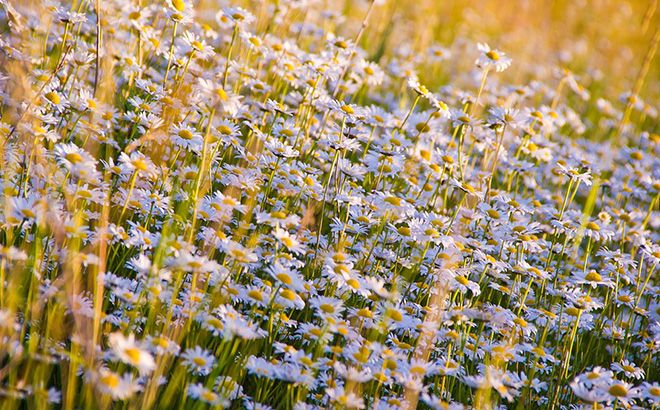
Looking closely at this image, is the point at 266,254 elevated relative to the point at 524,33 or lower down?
lower down

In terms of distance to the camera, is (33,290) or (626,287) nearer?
(33,290)

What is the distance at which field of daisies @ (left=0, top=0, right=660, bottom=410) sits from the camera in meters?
2.04

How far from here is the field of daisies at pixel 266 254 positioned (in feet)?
6.71

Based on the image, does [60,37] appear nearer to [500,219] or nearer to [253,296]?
[253,296]

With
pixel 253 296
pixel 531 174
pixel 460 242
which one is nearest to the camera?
pixel 253 296

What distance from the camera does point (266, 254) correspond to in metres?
2.66

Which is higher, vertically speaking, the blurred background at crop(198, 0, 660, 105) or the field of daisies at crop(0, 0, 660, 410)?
the blurred background at crop(198, 0, 660, 105)

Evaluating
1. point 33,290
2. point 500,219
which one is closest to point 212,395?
point 33,290

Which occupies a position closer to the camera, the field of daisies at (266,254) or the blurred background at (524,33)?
the field of daisies at (266,254)

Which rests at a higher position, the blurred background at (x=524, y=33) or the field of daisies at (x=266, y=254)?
the blurred background at (x=524, y=33)

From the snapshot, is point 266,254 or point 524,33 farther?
point 524,33

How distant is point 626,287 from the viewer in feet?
11.8

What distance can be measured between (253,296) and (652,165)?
138 inches

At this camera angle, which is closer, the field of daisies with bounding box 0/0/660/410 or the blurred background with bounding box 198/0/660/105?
the field of daisies with bounding box 0/0/660/410
